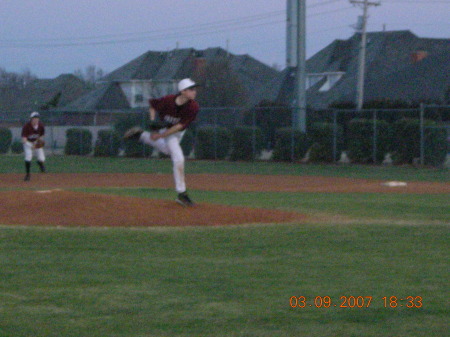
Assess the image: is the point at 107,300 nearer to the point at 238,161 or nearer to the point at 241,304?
the point at 241,304

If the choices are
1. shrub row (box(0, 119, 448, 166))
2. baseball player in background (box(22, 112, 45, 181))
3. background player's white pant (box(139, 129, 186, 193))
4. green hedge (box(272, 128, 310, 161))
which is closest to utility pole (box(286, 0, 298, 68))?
green hedge (box(272, 128, 310, 161))

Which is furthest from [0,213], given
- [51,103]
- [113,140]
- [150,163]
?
[51,103]

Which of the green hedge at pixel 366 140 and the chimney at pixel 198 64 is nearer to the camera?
the green hedge at pixel 366 140

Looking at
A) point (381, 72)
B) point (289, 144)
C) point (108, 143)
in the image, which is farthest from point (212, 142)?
point (381, 72)

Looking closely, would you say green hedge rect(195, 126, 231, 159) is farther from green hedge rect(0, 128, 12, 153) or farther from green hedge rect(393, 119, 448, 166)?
green hedge rect(0, 128, 12, 153)

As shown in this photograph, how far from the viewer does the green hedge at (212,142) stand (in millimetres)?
37688

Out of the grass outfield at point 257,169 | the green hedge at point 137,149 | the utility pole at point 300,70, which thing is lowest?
the grass outfield at point 257,169

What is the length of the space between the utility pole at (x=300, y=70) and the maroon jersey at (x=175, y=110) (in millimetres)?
23458

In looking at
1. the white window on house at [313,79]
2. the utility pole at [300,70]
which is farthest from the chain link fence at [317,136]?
the white window on house at [313,79]

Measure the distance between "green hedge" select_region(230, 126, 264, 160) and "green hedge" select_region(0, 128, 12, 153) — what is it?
1768 cm

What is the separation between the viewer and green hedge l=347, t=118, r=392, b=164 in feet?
104

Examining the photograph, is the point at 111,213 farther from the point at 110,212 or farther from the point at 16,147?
the point at 16,147

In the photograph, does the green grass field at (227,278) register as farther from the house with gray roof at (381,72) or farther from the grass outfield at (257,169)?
the house with gray roof at (381,72)

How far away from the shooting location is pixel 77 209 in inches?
433
